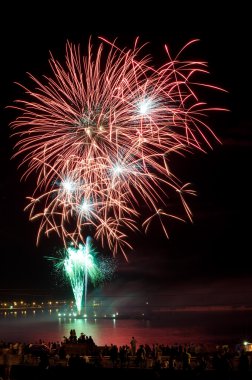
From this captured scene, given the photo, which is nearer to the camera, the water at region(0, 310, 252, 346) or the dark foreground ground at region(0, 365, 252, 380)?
the dark foreground ground at region(0, 365, 252, 380)

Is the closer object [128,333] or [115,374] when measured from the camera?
[115,374]

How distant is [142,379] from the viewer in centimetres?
1597

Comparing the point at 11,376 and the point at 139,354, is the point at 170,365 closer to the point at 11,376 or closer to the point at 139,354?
the point at 139,354

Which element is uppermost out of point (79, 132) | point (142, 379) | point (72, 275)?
point (79, 132)

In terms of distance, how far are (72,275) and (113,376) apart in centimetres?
2660

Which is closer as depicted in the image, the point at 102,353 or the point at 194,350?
the point at 102,353

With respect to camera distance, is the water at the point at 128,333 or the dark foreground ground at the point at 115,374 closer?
the dark foreground ground at the point at 115,374

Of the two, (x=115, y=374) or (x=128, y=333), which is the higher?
(x=128, y=333)

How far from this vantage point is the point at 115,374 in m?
16.5

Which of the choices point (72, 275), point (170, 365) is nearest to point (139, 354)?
point (170, 365)

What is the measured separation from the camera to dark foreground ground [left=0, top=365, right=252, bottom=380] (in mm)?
15453

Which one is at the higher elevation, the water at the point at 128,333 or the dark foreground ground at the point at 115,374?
the water at the point at 128,333

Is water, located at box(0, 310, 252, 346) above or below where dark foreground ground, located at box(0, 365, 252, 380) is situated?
above

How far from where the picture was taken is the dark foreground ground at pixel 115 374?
1545 cm
